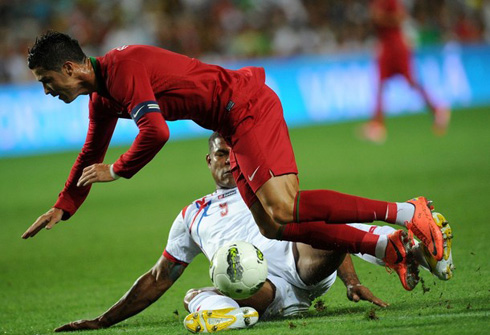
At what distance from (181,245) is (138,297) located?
0.45 meters

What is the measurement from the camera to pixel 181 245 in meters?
5.43

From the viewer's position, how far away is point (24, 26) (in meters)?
19.3

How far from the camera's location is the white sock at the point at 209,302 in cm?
481

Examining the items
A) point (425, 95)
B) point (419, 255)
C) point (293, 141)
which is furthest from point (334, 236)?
point (293, 141)

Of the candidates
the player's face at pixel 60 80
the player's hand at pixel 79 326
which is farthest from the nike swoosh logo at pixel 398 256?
the player's face at pixel 60 80

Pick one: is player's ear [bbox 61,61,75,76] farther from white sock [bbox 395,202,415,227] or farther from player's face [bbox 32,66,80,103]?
white sock [bbox 395,202,415,227]

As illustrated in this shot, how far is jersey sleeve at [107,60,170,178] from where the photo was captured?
4609 millimetres

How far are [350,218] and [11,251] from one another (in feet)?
17.9

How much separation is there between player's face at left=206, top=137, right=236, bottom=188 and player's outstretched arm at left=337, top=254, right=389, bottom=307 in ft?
3.25

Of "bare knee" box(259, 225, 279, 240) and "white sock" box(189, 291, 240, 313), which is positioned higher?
"bare knee" box(259, 225, 279, 240)

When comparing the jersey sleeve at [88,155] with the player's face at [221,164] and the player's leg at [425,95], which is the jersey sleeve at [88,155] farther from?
the player's leg at [425,95]

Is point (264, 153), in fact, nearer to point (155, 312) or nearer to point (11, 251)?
point (155, 312)

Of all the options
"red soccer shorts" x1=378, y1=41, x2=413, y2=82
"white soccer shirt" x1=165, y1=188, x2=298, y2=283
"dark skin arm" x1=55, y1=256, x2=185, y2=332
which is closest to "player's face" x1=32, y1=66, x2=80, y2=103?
"white soccer shirt" x1=165, y1=188, x2=298, y2=283

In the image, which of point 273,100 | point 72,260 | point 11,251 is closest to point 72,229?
point 11,251
